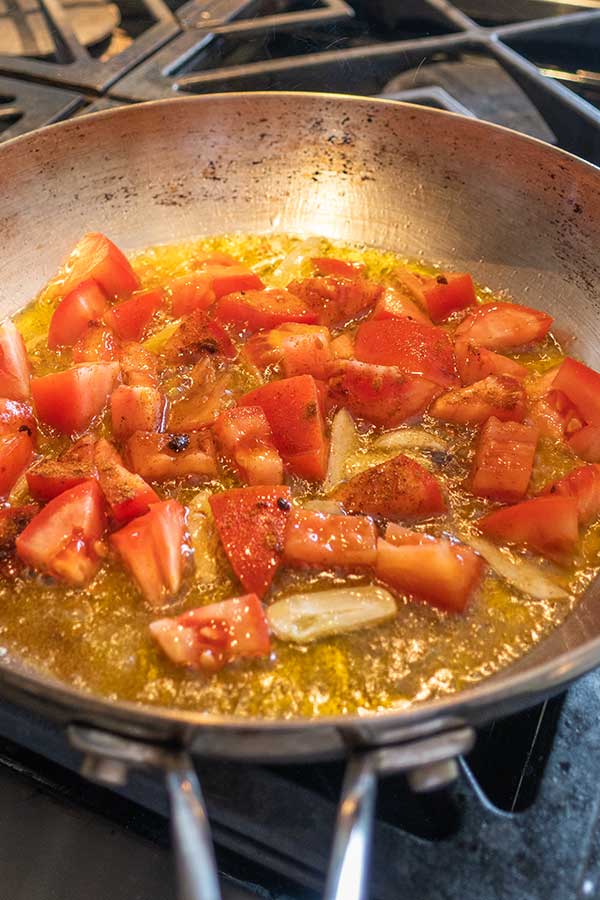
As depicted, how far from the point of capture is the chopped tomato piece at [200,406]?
1.32 meters

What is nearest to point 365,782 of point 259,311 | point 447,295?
point 259,311

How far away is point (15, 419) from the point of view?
4.19ft

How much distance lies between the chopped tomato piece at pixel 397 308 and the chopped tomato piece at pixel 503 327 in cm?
10

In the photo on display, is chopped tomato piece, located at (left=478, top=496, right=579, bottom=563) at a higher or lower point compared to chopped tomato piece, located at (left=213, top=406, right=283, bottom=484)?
lower

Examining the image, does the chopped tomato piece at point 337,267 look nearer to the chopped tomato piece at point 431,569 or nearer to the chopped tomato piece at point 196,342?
the chopped tomato piece at point 196,342

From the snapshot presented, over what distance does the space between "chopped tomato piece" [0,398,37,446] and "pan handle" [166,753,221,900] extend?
772 mm

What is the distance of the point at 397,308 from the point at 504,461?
1.55 feet

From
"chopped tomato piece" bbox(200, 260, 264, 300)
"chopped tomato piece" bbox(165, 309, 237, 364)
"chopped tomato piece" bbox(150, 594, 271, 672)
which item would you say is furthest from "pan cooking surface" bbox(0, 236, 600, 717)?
"chopped tomato piece" bbox(200, 260, 264, 300)

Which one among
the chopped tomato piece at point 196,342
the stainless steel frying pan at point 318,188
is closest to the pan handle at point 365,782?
the chopped tomato piece at point 196,342

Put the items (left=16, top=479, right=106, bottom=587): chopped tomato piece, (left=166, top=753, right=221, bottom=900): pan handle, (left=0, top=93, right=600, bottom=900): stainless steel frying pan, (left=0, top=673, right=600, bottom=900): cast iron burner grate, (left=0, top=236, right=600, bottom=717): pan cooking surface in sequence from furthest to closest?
(left=0, top=93, right=600, bottom=900): stainless steel frying pan, (left=16, top=479, right=106, bottom=587): chopped tomato piece, (left=0, top=236, right=600, bottom=717): pan cooking surface, (left=0, top=673, right=600, bottom=900): cast iron burner grate, (left=166, top=753, right=221, bottom=900): pan handle

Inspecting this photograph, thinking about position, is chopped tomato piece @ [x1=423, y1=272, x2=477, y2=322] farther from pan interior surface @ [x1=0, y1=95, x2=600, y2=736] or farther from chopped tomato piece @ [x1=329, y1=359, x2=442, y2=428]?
chopped tomato piece @ [x1=329, y1=359, x2=442, y2=428]

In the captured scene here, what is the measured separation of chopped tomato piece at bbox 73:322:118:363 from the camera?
145 centimetres

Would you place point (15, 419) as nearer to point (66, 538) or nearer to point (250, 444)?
point (66, 538)

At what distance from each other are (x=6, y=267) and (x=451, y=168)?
1.09 meters
